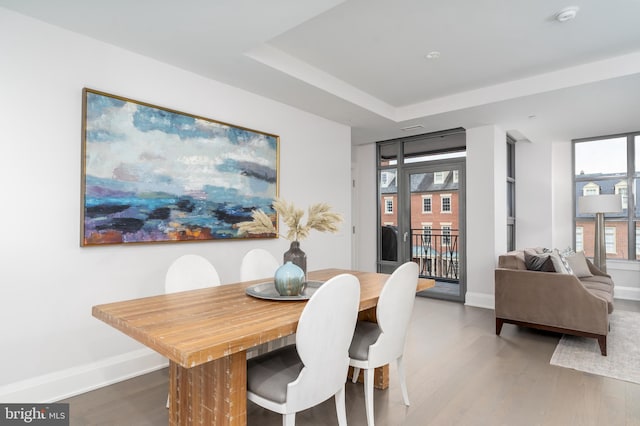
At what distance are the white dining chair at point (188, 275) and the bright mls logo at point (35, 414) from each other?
1.94 ft

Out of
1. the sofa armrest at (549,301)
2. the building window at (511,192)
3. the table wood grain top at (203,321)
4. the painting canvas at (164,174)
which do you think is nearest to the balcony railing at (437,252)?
the building window at (511,192)

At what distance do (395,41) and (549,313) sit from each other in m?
2.85

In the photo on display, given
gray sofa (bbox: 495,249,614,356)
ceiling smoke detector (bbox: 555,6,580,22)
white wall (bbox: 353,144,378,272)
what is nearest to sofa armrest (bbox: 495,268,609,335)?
gray sofa (bbox: 495,249,614,356)

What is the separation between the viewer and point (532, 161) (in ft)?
19.6

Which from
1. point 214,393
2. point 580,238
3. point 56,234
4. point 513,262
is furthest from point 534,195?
point 56,234

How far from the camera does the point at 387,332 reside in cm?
204

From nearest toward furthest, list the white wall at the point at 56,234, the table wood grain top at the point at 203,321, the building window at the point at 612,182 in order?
the table wood grain top at the point at 203,321, the white wall at the point at 56,234, the building window at the point at 612,182

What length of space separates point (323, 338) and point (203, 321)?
0.52 m

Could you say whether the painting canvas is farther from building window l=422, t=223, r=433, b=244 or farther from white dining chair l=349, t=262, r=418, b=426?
building window l=422, t=223, r=433, b=244

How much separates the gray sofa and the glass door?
1485 mm

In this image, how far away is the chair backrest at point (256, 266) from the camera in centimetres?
274

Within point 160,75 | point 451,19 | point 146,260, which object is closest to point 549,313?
point 451,19

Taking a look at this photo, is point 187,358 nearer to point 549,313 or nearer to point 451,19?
point 451,19

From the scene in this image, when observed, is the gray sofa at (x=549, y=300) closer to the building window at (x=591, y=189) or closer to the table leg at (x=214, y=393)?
the building window at (x=591, y=189)
